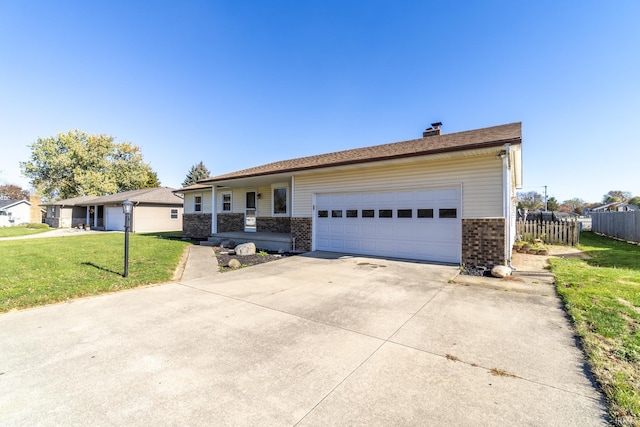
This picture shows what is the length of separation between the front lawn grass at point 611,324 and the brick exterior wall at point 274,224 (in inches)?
422

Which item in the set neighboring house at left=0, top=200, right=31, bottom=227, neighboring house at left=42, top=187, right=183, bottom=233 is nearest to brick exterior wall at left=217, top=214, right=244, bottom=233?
neighboring house at left=42, top=187, right=183, bottom=233

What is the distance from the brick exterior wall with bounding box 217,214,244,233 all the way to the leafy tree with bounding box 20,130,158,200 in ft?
112

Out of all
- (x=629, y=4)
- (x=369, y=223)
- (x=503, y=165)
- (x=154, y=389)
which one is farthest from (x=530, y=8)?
(x=154, y=389)

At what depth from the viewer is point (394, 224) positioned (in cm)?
904

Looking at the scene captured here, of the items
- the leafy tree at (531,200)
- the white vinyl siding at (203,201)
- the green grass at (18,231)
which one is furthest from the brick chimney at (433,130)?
the leafy tree at (531,200)

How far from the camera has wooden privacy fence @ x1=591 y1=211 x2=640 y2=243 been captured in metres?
13.6

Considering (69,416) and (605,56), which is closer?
(69,416)

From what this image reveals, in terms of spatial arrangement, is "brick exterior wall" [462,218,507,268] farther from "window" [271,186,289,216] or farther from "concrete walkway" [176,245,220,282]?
"window" [271,186,289,216]

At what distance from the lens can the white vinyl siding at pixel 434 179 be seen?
7.33 m

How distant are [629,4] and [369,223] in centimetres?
885

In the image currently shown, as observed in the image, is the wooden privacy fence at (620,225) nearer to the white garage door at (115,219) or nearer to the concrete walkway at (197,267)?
the concrete walkway at (197,267)

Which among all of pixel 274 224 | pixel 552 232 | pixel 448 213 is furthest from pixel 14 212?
pixel 552 232

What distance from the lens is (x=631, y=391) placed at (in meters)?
2.26

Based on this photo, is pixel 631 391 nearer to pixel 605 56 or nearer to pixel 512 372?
pixel 512 372
